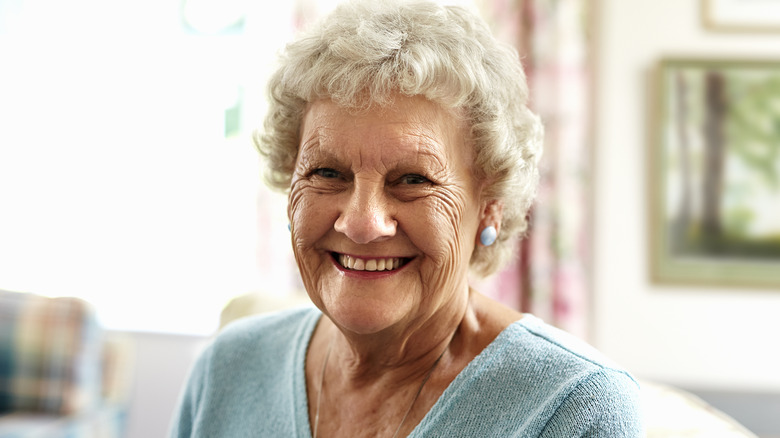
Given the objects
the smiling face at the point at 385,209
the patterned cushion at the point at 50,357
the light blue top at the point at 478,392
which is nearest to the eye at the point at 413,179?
the smiling face at the point at 385,209

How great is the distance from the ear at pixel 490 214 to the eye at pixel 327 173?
9.6 inches

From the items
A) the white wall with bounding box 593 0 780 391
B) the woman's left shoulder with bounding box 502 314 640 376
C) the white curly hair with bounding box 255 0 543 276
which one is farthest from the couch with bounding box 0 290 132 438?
the white wall with bounding box 593 0 780 391

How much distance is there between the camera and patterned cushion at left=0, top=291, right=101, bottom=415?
2143mm

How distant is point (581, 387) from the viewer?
91cm

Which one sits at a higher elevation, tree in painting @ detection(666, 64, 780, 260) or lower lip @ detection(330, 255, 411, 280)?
tree in painting @ detection(666, 64, 780, 260)

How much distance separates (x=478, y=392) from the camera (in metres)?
0.98

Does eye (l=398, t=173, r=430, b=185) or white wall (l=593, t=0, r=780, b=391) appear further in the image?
white wall (l=593, t=0, r=780, b=391)

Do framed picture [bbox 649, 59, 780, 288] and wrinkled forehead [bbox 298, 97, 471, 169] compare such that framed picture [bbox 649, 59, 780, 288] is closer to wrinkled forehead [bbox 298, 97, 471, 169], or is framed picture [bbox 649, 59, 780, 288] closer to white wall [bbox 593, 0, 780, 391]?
white wall [bbox 593, 0, 780, 391]

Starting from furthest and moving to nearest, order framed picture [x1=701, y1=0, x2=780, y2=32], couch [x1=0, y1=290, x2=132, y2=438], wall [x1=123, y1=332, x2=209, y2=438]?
wall [x1=123, y1=332, x2=209, y2=438] < framed picture [x1=701, y1=0, x2=780, y2=32] < couch [x1=0, y1=290, x2=132, y2=438]

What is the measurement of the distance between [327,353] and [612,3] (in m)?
2.31

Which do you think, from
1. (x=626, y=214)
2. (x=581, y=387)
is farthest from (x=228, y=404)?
(x=626, y=214)

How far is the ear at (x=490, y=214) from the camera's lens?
3.51 feet

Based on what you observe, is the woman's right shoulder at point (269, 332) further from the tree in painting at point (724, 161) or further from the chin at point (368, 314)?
the tree in painting at point (724, 161)

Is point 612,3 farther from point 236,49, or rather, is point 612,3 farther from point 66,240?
point 66,240
